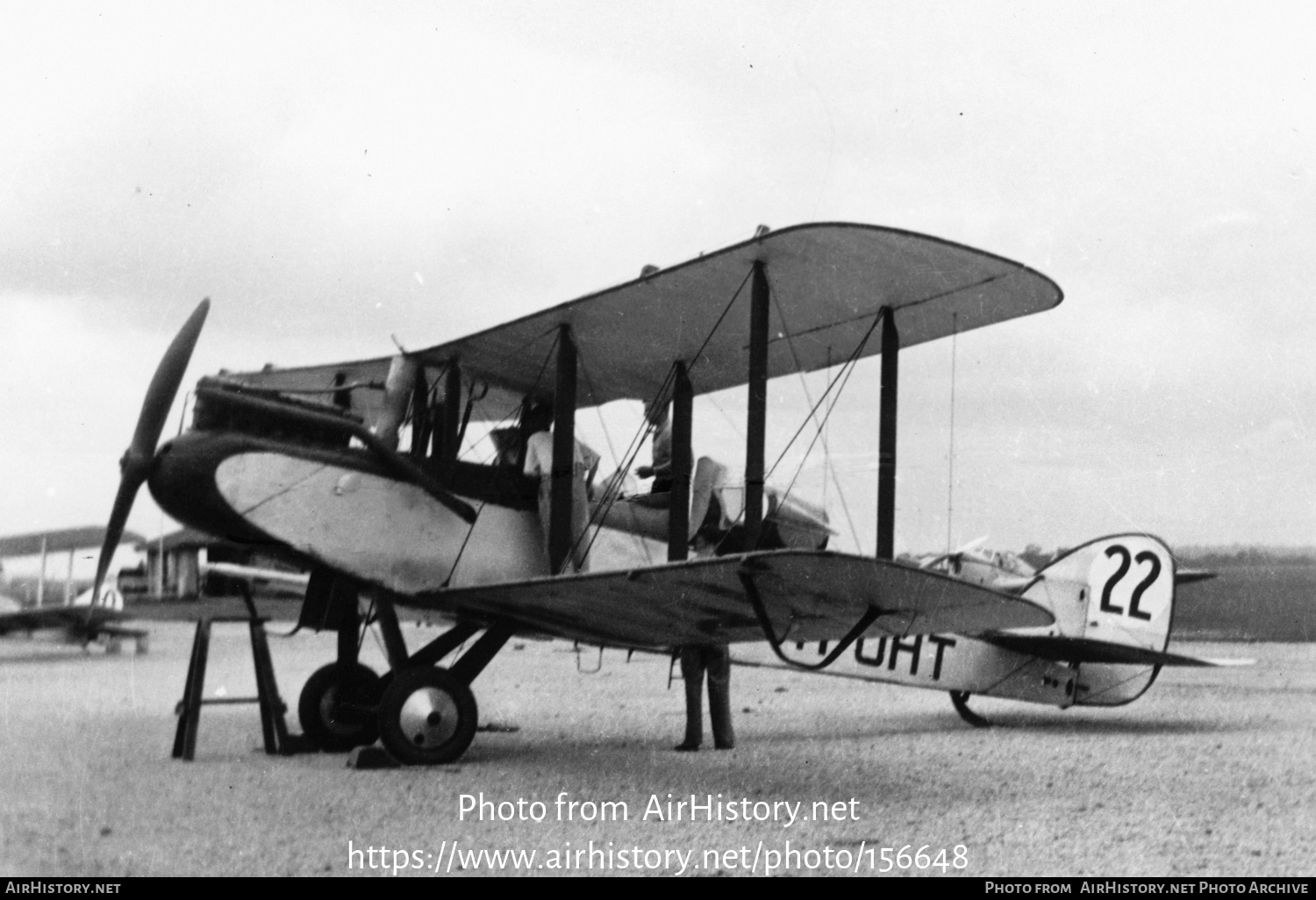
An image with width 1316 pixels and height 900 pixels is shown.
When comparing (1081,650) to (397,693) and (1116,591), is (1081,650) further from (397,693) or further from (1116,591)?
(397,693)

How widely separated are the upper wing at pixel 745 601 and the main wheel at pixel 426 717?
1.73 feet

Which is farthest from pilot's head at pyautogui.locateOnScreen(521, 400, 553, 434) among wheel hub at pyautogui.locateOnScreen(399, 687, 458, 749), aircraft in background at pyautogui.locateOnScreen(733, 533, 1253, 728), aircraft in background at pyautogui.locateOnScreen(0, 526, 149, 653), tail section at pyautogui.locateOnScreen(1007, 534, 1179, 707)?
aircraft in background at pyautogui.locateOnScreen(0, 526, 149, 653)

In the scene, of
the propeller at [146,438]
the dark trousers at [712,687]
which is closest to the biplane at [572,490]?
the propeller at [146,438]

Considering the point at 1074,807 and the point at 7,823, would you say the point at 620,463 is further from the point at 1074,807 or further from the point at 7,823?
the point at 7,823

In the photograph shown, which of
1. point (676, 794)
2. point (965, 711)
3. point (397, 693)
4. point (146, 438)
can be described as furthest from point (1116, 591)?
point (146, 438)

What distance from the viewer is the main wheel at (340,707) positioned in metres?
7.58

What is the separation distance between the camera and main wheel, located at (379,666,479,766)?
6453 mm

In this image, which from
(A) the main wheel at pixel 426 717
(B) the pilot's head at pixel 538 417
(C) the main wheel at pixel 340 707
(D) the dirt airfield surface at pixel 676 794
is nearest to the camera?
(D) the dirt airfield surface at pixel 676 794

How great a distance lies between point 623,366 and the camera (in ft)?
26.0

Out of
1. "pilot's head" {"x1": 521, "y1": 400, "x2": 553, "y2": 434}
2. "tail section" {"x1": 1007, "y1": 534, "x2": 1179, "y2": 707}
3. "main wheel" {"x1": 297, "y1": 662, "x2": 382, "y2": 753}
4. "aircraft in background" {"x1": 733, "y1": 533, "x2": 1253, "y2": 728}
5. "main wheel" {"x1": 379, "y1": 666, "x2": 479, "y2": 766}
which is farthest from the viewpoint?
"tail section" {"x1": 1007, "y1": 534, "x2": 1179, "y2": 707}

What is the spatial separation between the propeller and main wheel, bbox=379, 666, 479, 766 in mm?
1694

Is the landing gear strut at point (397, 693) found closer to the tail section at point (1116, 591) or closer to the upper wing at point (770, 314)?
the upper wing at point (770, 314)

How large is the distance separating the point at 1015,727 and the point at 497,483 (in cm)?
508

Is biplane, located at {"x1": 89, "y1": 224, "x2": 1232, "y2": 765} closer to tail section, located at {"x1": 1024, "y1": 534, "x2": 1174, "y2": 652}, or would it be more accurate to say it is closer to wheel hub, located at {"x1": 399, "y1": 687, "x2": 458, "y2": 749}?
wheel hub, located at {"x1": 399, "y1": 687, "x2": 458, "y2": 749}
